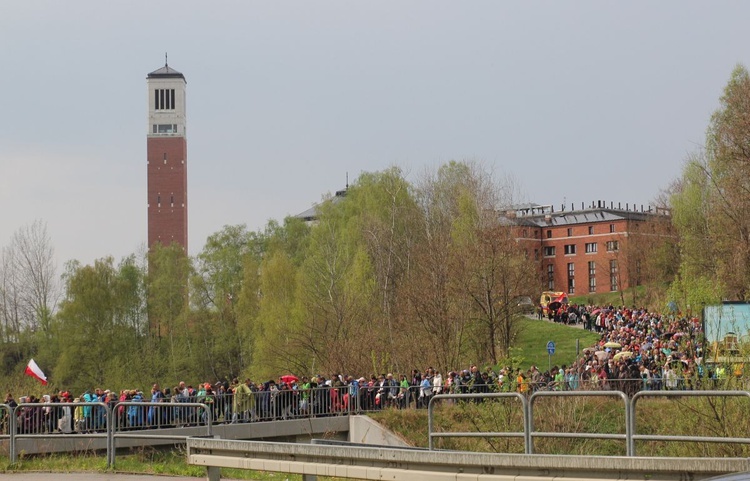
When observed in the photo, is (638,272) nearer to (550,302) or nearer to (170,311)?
(550,302)

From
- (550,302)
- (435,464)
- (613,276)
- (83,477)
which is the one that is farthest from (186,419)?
(613,276)

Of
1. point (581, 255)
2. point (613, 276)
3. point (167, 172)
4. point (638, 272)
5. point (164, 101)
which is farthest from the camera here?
point (164, 101)

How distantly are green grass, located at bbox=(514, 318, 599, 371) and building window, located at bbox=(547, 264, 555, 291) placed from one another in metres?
53.4

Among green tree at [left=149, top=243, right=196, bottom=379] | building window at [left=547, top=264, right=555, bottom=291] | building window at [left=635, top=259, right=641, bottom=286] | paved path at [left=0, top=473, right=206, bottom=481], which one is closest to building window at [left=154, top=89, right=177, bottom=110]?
green tree at [left=149, top=243, right=196, bottom=379]

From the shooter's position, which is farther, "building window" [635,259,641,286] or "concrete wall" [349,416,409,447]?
"building window" [635,259,641,286]

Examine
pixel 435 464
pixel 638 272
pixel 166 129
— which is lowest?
pixel 435 464

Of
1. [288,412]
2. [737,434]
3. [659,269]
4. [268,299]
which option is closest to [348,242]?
[268,299]

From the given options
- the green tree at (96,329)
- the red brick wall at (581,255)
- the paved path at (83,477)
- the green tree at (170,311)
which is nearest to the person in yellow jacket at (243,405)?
the paved path at (83,477)

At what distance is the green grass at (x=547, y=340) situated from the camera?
63.8m

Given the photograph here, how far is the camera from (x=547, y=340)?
72.2 meters

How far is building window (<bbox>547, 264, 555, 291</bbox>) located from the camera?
134 meters

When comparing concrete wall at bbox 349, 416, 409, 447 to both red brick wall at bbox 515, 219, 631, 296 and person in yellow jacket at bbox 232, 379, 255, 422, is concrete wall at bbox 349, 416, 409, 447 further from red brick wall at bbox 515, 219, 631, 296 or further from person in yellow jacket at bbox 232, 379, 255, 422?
red brick wall at bbox 515, 219, 631, 296

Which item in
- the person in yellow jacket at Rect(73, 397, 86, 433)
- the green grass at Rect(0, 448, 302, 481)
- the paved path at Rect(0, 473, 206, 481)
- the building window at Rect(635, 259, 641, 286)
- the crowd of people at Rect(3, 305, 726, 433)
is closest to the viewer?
the paved path at Rect(0, 473, 206, 481)

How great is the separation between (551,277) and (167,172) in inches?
1934
